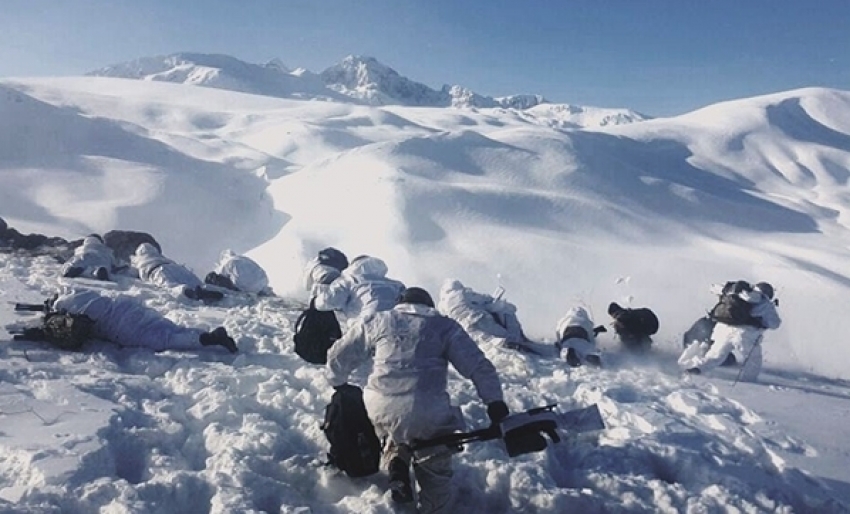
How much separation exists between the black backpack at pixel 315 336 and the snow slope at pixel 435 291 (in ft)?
0.78

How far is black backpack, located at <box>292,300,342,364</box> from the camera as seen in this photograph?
5.51 metres

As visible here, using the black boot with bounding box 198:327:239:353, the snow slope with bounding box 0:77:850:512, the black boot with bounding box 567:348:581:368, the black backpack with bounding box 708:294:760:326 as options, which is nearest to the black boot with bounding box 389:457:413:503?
the snow slope with bounding box 0:77:850:512

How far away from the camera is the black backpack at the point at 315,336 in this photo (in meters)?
5.51

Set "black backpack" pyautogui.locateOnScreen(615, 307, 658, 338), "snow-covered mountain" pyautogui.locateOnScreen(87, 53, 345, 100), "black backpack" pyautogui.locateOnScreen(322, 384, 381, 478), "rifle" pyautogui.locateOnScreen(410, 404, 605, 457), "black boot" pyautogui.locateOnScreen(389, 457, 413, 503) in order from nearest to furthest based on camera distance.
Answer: "rifle" pyautogui.locateOnScreen(410, 404, 605, 457) < "black boot" pyautogui.locateOnScreen(389, 457, 413, 503) < "black backpack" pyautogui.locateOnScreen(322, 384, 381, 478) < "black backpack" pyautogui.locateOnScreen(615, 307, 658, 338) < "snow-covered mountain" pyautogui.locateOnScreen(87, 53, 345, 100)

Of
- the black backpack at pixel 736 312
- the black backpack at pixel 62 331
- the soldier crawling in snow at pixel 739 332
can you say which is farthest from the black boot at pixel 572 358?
the black backpack at pixel 62 331

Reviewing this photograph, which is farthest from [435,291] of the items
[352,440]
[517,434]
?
[517,434]

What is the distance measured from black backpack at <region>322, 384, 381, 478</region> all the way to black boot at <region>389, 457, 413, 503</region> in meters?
0.34

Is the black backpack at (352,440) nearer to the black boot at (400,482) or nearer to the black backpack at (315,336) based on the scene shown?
the black boot at (400,482)

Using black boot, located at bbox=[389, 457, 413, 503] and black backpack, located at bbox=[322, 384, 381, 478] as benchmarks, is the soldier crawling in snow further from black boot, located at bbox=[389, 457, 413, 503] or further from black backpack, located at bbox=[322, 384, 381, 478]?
black boot, located at bbox=[389, 457, 413, 503]

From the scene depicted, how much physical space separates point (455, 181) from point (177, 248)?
8.60 metres

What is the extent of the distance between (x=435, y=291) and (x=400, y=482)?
10123 millimetres

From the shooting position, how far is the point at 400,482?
12.0 feet

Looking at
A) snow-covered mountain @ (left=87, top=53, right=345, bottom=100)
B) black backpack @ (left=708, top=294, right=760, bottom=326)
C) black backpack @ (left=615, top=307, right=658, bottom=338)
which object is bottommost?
black backpack @ (left=615, top=307, right=658, bottom=338)

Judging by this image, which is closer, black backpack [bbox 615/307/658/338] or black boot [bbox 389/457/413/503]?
black boot [bbox 389/457/413/503]
